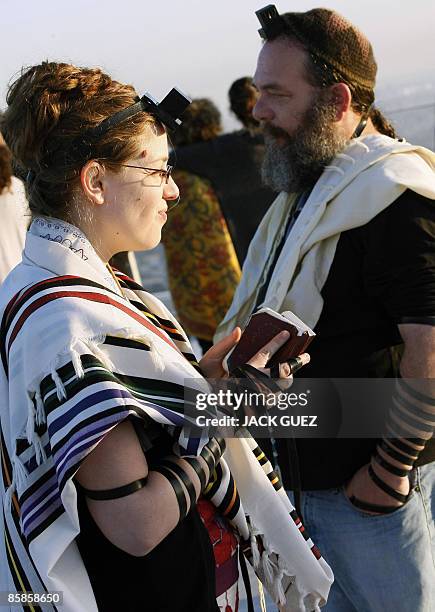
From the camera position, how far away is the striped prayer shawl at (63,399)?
53.4 inches

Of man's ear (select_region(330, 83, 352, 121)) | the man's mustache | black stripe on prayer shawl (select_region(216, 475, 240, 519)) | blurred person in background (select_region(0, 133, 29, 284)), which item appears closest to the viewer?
black stripe on prayer shawl (select_region(216, 475, 240, 519))

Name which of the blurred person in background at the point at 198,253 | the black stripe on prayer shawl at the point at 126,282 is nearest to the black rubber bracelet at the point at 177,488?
the black stripe on prayer shawl at the point at 126,282

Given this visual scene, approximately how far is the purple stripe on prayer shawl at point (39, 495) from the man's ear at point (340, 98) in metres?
1.42

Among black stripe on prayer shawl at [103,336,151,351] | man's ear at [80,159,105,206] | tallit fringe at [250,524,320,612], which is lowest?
tallit fringe at [250,524,320,612]

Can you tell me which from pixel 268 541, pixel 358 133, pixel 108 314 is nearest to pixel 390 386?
pixel 268 541

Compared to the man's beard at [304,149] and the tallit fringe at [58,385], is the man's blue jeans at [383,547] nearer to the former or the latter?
the man's beard at [304,149]

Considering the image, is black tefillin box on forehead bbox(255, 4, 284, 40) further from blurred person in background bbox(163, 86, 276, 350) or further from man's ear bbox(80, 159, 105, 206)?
blurred person in background bbox(163, 86, 276, 350)

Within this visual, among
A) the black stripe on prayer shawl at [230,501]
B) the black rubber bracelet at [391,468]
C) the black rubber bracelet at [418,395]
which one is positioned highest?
the black stripe on prayer shawl at [230,501]

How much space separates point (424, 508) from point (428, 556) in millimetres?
127

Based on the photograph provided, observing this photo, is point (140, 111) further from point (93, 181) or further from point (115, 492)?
point (115, 492)

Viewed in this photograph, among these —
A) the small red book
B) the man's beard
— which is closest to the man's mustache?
the man's beard

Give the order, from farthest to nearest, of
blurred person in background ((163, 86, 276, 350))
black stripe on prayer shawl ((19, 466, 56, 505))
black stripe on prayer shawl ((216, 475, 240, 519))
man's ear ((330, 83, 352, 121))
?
blurred person in background ((163, 86, 276, 350))
man's ear ((330, 83, 352, 121))
black stripe on prayer shawl ((216, 475, 240, 519))
black stripe on prayer shawl ((19, 466, 56, 505))

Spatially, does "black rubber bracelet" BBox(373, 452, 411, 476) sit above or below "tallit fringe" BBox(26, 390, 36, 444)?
below

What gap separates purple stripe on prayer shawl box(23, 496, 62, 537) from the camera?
1.41 metres
